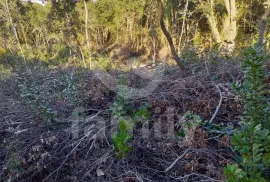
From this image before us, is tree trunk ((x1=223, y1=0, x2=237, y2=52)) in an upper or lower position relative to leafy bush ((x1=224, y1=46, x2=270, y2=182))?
upper

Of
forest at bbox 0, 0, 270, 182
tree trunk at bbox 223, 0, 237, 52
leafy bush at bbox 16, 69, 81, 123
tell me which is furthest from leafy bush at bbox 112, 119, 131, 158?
tree trunk at bbox 223, 0, 237, 52

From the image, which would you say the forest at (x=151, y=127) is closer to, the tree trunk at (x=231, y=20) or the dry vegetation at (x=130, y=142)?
the dry vegetation at (x=130, y=142)

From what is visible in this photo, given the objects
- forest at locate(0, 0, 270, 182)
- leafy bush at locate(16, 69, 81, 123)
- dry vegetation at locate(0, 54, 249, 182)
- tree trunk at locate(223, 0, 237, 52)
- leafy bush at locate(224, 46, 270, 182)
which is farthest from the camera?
tree trunk at locate(223, 0, 237, 52)

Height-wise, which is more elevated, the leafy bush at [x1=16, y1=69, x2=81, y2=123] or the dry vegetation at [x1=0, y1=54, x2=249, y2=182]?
the leafy bush at [x1=16, y1=69, x2=81, y2=123]

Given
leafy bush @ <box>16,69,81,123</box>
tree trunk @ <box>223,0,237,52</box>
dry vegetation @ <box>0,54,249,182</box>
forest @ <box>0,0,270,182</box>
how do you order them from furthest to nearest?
tree trunk @ <box>223,0,237,52</box> < leafy bush @ <box>16,69,81,123</box> < dry vegetation @ <box>0,54,249,182</box> < forest @ <box>0,0,270,182</box>

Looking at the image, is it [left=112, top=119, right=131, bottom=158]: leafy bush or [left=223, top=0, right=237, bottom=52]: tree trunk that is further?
[left=223, top=0, right=237, bottom=52]: tree trunk

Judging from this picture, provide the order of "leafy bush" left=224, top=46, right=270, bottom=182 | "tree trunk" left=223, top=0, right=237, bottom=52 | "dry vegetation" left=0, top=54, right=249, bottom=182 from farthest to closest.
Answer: "tree trunk" left=223, top=0, right=237, bottom=52 → "dry vegetation" left=0, top=54, right=249, bottom=182 → "leafy bush" left=224, top=46, right=270, bottom=182

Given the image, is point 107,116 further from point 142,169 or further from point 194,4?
point 194,4

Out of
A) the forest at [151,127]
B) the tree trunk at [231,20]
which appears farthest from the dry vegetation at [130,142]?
the tree trunk at [231,20]

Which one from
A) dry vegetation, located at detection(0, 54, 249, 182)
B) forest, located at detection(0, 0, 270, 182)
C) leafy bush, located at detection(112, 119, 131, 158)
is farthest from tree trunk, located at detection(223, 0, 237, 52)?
leafy bush, located at detection(112, 119, 131, 158)

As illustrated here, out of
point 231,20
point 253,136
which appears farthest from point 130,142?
point 231,20

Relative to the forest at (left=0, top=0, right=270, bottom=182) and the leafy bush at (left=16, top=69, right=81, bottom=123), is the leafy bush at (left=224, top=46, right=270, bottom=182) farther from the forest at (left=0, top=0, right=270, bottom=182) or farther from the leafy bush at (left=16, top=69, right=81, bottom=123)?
the leafy bush at (left=16, top=69, right=81, bottom=123)

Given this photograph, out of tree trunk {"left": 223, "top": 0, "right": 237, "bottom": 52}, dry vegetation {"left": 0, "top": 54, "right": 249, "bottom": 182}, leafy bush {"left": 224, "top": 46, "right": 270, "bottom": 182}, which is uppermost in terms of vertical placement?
tree trunk {"left": 223, "top": 0, "right": 237, "bottom": 52}

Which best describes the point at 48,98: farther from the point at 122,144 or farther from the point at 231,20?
the point at 231,20
